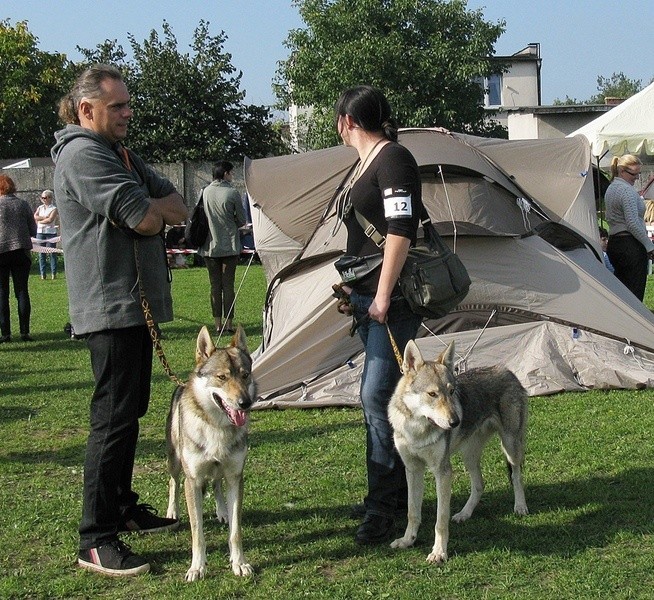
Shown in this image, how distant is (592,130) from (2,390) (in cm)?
Result: 953

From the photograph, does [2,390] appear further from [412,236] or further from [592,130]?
[592,130]

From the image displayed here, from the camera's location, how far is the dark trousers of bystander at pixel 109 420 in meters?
3.71

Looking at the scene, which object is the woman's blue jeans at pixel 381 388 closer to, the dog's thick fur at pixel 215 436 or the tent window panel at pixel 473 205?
the dog's thick fur at pixel 215 436

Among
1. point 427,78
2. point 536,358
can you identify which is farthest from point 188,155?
point 536,358

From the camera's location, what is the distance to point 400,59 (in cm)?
3167

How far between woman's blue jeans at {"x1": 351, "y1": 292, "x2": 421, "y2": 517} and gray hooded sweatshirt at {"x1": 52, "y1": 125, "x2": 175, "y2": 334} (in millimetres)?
967

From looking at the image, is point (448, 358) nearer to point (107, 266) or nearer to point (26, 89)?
point (107, 266)

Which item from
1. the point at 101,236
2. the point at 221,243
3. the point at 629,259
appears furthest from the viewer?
the point at 221,243

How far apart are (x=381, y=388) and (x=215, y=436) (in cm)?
83

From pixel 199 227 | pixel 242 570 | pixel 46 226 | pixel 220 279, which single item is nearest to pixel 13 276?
pixel 199 227

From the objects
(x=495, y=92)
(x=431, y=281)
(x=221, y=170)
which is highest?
(x=495, y=92)

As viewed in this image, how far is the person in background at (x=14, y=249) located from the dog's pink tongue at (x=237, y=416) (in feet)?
24.5

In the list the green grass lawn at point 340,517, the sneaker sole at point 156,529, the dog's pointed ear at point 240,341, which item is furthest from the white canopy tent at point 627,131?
the sneaker sole at point 156,529

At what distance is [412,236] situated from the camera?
3809 mm
